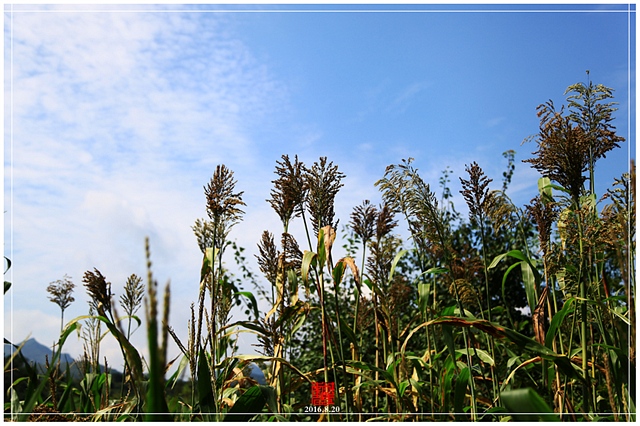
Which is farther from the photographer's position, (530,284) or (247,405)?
(530,284)

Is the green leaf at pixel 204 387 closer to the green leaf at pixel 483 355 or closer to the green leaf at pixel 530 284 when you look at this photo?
the green leaf at pixel 483 355

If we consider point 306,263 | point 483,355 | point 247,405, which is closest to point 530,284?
point 483,355

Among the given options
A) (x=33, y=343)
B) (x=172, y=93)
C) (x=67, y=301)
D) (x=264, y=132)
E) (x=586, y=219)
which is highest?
(x=172, y=93)

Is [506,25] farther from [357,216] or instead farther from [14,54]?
[14,54]

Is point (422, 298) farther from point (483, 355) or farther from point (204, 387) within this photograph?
point (204, 387)

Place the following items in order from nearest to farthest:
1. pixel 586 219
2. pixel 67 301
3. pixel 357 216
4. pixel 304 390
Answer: pixel 586 219
pixel 357 216
pixel 67 301
pixel 304 390

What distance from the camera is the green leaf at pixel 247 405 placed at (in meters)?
1.65

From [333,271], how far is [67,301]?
1.67 meters

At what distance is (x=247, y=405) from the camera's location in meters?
1.67

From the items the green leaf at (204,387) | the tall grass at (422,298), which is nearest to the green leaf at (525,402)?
the tall grass at (422,298)

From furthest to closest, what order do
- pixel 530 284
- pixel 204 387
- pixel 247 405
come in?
pixel 530 284 → pixel 247 405 → pixel 204 387

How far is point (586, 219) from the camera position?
5.69 feet

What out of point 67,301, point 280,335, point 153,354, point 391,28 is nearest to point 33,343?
point 67,301

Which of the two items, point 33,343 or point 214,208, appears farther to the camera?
point 33,343
